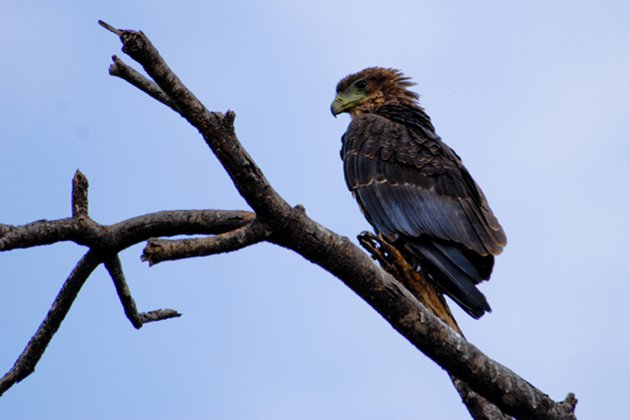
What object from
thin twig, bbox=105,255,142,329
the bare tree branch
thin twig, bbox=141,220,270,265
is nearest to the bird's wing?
the bare tree branch

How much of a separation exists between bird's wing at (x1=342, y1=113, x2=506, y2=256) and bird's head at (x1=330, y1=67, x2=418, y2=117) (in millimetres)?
963

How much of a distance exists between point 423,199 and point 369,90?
218cm

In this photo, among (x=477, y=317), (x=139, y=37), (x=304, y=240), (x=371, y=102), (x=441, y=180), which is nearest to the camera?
(x=139, y=37)

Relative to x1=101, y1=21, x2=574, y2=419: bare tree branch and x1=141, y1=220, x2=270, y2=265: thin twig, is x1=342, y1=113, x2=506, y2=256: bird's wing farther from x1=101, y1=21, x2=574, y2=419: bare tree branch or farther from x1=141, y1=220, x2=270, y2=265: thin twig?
x1=141, y1=220, x2=270, y2=265: thin twig

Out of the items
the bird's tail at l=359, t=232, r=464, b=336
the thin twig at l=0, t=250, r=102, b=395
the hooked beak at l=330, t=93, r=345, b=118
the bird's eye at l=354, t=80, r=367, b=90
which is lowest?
the thin twig at l=0, t=250, r=102, b=395

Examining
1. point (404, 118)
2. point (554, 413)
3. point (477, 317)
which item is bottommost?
point (554, 413)

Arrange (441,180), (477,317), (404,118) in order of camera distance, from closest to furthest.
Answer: (477,317) < (441,180) < (404,118)

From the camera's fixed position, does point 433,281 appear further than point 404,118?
No

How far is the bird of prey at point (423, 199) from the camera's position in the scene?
5773mm

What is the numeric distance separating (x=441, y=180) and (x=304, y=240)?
3107mm

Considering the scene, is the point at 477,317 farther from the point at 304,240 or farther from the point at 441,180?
the point at 304,240

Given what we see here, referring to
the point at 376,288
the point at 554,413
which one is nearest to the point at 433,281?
the point at 554,413

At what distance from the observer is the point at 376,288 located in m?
3.67

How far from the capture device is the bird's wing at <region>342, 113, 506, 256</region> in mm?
5992
